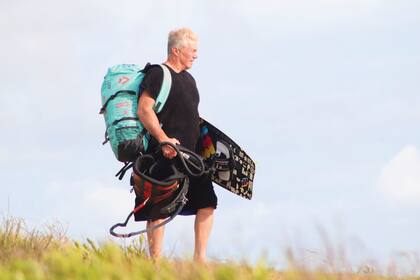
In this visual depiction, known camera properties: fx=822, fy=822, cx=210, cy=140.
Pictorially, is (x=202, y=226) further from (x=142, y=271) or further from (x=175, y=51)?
(x=142, y=271)

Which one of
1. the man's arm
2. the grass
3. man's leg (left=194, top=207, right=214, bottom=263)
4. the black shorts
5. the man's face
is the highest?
the man's face

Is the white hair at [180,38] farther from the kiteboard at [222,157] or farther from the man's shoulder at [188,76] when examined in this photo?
the kiteboard at [222,157]

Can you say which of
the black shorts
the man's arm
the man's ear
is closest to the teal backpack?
the man's arm

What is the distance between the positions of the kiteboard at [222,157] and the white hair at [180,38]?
3.86ft

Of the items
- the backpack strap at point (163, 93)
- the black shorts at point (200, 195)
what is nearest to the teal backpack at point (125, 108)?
the backpack strap at point (163, 93)

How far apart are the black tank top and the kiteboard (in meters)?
0.73

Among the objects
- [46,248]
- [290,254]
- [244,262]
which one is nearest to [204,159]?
[46,248]

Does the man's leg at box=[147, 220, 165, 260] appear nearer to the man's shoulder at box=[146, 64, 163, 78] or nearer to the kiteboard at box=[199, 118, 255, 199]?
the kiteboard at box=[199, 118, 255, 199]

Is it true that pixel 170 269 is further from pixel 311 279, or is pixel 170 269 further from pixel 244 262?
pixel 311 279

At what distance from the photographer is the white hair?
9094mm

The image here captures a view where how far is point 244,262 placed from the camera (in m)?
6.66

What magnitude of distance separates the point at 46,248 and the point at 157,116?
1961 mm

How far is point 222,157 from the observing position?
396 inches

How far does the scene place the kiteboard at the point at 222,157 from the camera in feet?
32.7
